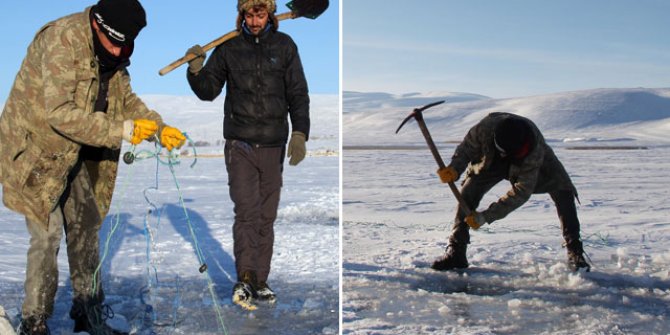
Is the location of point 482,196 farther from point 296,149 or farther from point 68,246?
point 68,246

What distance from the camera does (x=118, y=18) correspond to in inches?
110

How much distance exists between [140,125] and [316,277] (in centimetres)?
191

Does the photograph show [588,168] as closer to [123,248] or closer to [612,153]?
[612,153]

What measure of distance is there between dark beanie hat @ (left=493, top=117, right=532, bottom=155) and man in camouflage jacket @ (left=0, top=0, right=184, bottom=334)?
198cm

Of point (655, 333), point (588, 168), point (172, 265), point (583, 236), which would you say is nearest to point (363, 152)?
point (588, 168)

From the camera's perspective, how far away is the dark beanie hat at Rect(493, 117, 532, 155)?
4.12 m

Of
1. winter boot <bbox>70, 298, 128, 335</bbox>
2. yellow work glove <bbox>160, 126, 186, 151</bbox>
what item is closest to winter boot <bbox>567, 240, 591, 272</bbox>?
yellow work glove <bbox>160, 126, 186, 151</bbox>

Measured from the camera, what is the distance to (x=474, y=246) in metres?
5.33

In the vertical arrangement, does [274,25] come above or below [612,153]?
above

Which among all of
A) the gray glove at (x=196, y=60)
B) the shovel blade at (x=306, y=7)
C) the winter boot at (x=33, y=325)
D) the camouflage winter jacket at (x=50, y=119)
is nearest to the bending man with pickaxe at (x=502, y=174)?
the shovel blade at (x=306, y=7)

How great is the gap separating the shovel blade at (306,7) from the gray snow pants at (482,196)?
1443mm

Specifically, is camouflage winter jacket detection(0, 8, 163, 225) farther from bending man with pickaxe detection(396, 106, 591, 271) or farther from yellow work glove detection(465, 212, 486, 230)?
yellow work glove detection(465, 212, 486, 230)

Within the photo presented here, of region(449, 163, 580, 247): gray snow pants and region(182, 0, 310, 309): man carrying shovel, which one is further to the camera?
region(449, 163, 580, 247): gray snow pants

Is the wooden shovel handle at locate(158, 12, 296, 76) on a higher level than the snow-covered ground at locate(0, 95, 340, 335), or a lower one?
higher
